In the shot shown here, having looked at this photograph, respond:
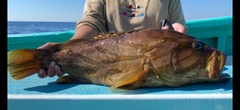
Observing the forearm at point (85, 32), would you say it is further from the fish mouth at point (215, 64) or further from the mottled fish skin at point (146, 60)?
the fish mouth at point (215, 64)

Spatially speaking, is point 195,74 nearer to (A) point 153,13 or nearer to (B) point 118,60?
(B) point 118,60

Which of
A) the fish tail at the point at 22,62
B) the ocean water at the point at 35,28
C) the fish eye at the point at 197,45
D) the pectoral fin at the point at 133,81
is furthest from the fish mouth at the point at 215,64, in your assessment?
the ocean water at the point at 35,28

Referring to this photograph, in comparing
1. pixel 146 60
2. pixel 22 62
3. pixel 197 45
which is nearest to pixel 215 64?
pixel 197 45

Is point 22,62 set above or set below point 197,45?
below

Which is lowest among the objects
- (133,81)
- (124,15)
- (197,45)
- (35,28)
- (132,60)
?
(35,28)

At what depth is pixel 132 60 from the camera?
1.91 m

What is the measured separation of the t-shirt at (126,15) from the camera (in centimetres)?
321

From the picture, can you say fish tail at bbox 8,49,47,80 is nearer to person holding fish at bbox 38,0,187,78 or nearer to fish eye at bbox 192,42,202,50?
person holding fish at bbox 38,0,187,78

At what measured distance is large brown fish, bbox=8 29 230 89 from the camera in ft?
5.94

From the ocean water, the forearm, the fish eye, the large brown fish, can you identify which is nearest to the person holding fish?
the forearm

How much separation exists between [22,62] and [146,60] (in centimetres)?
92

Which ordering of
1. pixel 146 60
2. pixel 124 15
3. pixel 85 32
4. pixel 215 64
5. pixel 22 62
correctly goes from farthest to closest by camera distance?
pixel 124 15 < pixel 85 32 < pixel 22 62 < pixel 146 60 < pixel 215 64

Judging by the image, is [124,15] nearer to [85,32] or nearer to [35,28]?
[85,32]

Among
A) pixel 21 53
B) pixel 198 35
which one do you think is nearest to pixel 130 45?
pixel 21 53
